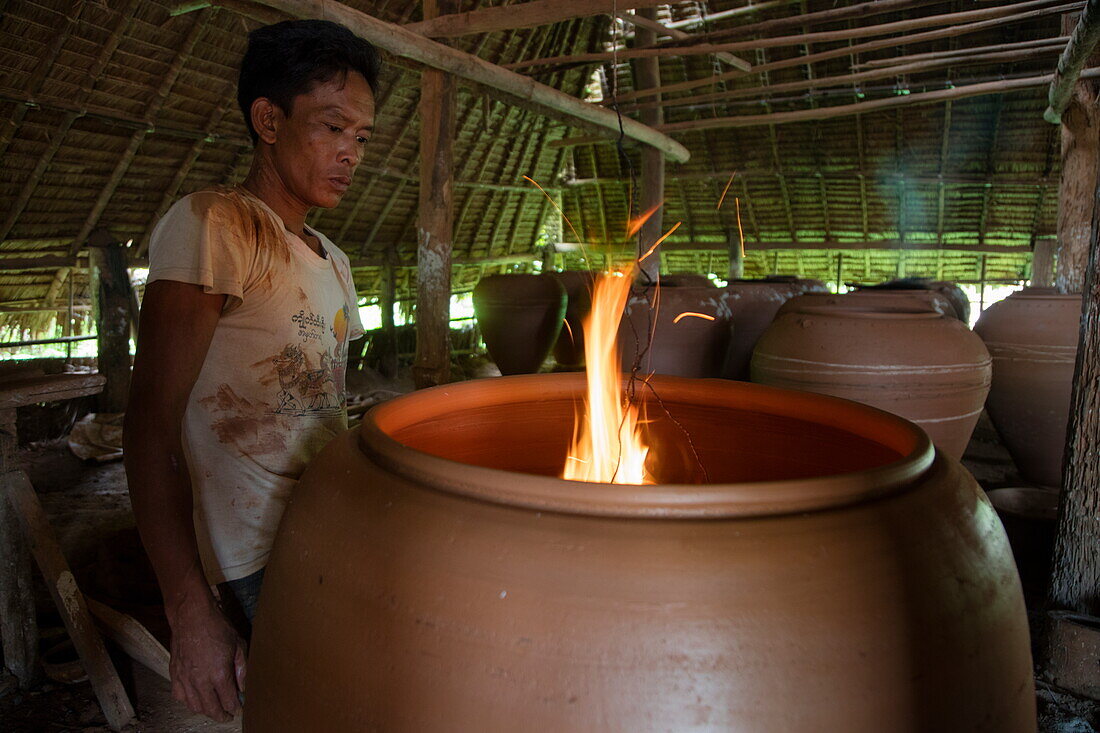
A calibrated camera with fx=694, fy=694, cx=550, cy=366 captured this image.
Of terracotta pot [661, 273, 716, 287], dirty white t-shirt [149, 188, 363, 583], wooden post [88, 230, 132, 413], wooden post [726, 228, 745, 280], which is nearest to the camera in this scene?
dirty white t-shirt [149, 188, 363, 583]

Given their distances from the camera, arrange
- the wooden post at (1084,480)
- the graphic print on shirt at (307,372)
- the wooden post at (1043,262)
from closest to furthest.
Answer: the graphic print on shirt at (307,372) < the wooden post at (1084,480) < the wooden post at (1043,262)

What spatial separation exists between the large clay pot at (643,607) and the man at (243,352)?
0.94ft

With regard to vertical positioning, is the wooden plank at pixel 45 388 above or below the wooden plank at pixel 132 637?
above

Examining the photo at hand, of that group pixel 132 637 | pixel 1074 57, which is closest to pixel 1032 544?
pixel 1074 57

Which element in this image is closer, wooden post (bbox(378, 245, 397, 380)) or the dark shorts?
the dark shorts

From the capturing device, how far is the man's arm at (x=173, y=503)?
1.04 m

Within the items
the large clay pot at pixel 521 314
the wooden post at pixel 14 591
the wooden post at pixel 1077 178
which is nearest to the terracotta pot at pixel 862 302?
the wooden post at pixel 1077 178

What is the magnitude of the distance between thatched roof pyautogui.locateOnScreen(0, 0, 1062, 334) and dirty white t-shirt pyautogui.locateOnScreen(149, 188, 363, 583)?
3.75 metres

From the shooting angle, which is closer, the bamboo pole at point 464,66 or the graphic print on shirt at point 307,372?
the graphic print on shirt at point 307,372

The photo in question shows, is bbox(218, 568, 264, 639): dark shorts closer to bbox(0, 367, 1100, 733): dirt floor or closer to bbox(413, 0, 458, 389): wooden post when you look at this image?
bbox(0, 367, 1100, 733): dirt floor

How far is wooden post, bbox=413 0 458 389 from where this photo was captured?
4.63 metres

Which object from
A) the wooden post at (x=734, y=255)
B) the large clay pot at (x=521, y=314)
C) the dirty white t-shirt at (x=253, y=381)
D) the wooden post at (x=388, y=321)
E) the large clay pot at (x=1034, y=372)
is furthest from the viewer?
the wooden post at (x=734, y=255)

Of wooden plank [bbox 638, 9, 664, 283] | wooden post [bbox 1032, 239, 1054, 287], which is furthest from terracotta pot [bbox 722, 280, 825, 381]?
wooden post [bbox 1032, 239, 1054, 287]

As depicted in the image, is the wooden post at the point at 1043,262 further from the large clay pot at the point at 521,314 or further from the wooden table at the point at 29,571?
the wooden table at the point at 29,571
